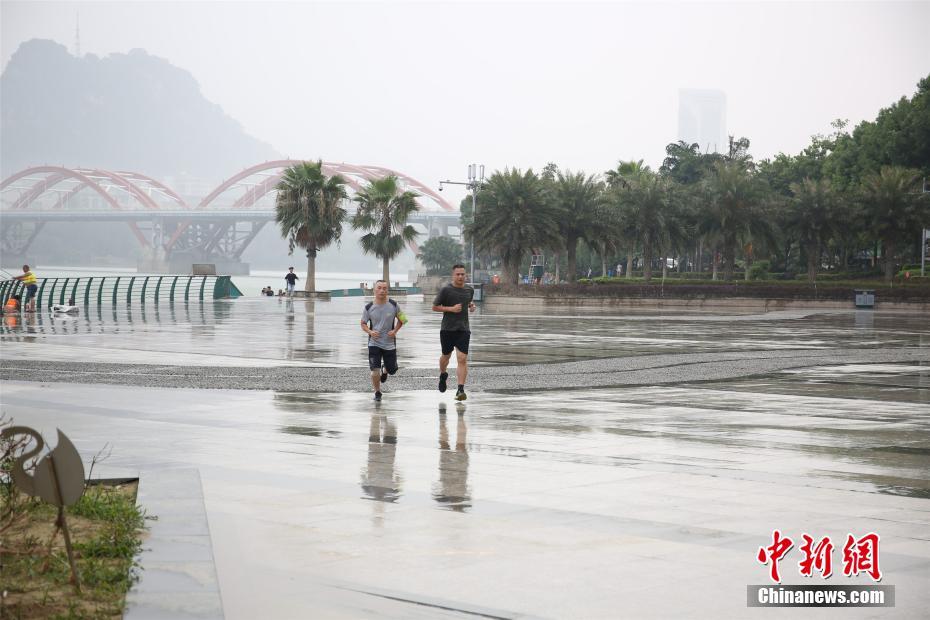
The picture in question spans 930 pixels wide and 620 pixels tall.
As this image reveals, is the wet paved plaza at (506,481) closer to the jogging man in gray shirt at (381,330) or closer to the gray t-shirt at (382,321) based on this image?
the jogging man in gray shirt at (381,330)

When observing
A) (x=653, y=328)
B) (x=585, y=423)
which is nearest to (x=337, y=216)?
(x=653, y=328)

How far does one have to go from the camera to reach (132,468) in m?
7.43

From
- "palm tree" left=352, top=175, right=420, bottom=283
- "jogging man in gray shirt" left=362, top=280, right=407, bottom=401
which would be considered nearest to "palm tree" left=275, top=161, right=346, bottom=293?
"palm tree" left=352, top=175, right=420, bottom=283

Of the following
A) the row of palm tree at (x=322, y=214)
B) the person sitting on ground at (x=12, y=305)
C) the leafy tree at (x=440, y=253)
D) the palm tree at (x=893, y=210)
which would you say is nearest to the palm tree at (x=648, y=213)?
the palm tree at (x=893, y=210)

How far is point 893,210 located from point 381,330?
50638 mm

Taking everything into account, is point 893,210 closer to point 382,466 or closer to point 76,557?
point 382,466

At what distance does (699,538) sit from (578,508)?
0.95m

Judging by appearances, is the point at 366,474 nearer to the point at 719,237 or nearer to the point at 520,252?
the point at 520,252

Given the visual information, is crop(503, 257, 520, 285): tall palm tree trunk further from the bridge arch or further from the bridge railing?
the bridge arch

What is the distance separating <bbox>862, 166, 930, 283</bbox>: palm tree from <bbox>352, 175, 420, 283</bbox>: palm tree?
2561cm

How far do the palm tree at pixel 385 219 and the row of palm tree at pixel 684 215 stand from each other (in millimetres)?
8870

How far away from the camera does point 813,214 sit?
196 feet

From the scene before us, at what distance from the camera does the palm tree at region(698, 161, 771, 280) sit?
5928 cm

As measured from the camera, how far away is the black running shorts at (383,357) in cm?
1260
